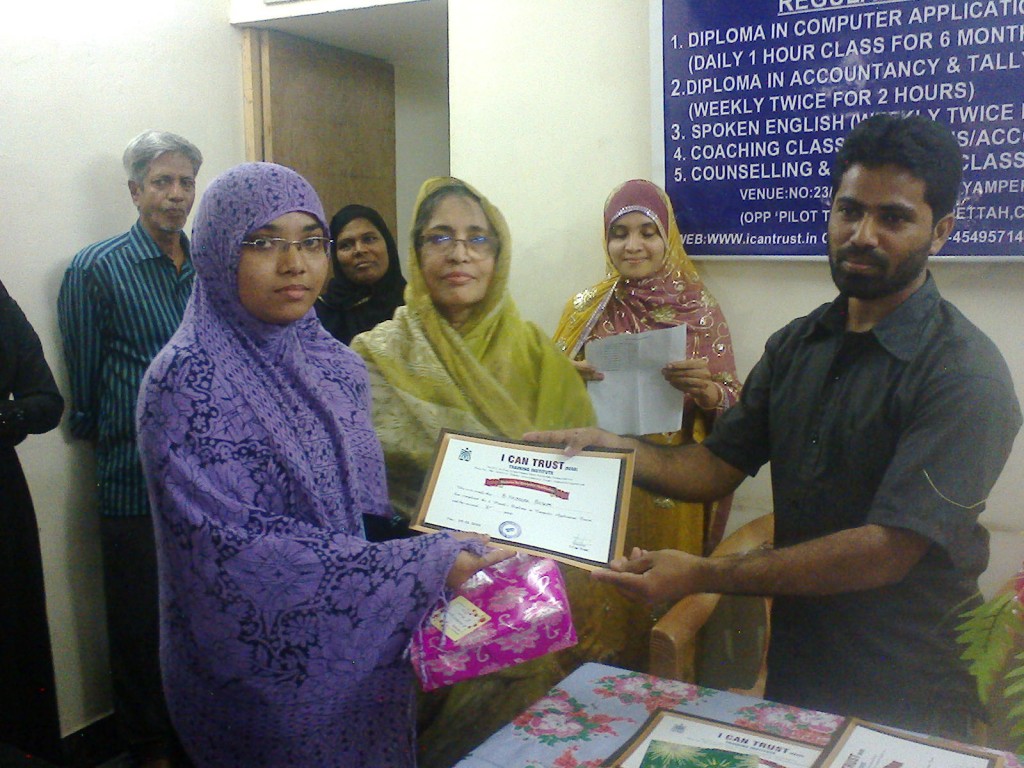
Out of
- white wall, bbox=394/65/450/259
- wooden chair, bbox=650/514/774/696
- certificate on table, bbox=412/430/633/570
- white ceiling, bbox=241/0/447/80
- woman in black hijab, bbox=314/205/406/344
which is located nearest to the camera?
certificate on table, bbox=412/430/633/570

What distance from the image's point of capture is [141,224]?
2.24 meters

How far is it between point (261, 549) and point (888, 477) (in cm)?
92

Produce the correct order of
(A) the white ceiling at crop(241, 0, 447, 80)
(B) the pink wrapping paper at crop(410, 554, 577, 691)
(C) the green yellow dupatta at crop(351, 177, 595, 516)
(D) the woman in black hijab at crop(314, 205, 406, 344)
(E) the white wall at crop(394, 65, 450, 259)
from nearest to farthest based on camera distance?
(B) the pink wrapping paper at crop(410, 554, 577, 691) < (C) the green yellow dupatta at crop(351, 177, 595, 516) < (D) the woman in black hijab at crop(314, 205, 406, 344) < (E) the white wall at crop(394, 65, 450, 259) < (A) the white ceiling at crop(241, 0, 447, 80)

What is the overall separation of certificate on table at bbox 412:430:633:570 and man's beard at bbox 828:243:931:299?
1.41ft

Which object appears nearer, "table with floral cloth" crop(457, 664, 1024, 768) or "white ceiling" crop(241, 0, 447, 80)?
"table with floral cloth" crop(457, 664, 1024, 768)

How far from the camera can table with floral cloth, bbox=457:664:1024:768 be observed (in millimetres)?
1083

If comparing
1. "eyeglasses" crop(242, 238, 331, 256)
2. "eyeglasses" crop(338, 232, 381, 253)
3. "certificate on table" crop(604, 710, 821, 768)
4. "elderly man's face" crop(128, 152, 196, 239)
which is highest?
"elderly man's face" crop(128, 152, 196, 239)

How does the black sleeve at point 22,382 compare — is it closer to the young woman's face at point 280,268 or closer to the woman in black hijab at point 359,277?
the woman in black hijab at point 359,277

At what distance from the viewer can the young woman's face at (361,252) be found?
6.61 ft

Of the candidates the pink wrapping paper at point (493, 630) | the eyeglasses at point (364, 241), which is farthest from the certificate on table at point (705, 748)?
the eyeglasses at point (364, 241)

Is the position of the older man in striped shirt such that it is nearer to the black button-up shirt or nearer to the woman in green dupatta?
the woman in green dupatta

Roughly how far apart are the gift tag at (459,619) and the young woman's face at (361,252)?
924mm

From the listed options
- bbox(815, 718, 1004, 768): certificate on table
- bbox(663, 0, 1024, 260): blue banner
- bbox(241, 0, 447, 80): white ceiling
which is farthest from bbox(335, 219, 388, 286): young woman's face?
bbox(815, 718, 1004, 768): certificate on table

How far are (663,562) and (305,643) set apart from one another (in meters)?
0.57
